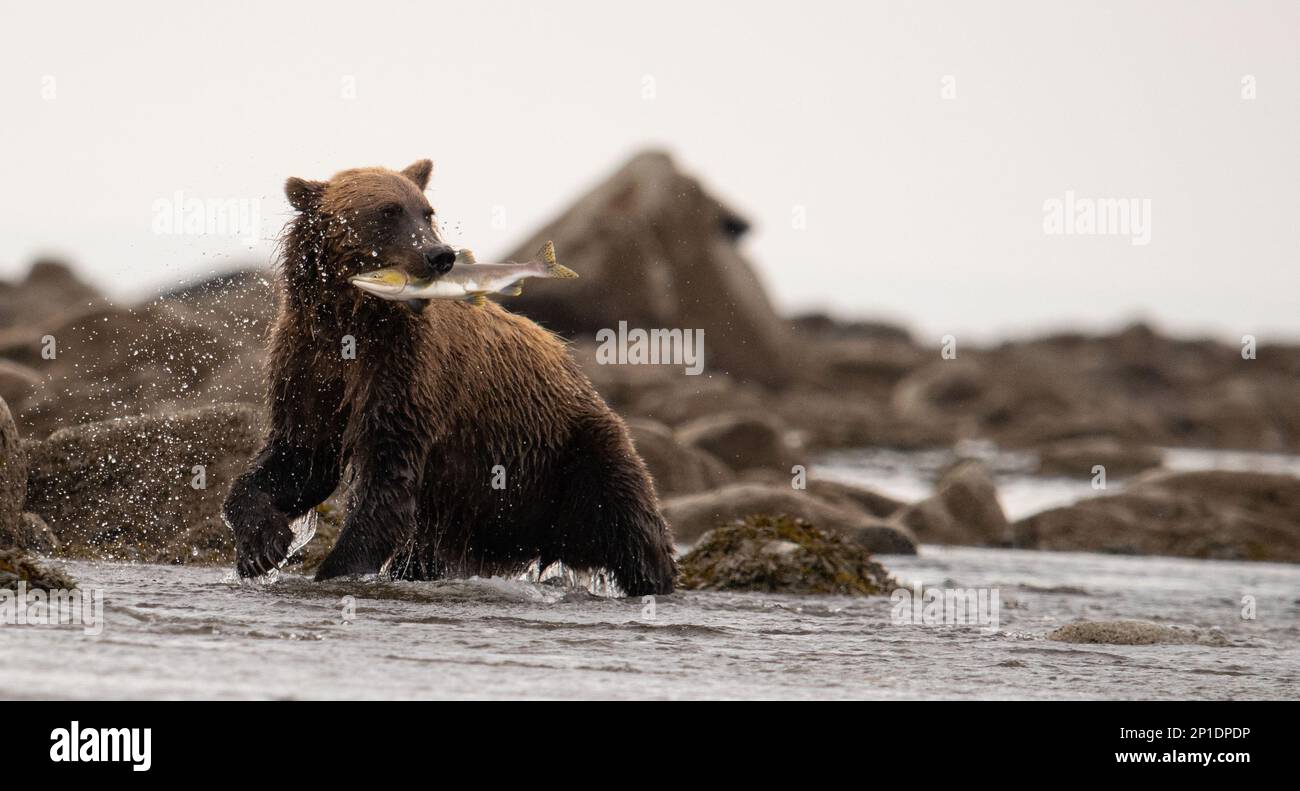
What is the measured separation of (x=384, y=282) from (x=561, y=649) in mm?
2239

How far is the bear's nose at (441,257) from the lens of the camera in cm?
915

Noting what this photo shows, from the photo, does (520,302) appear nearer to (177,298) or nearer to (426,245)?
(177,298)

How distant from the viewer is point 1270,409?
49312mm

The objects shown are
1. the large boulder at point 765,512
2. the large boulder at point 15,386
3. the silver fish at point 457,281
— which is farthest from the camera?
the large boulder at point 15,386

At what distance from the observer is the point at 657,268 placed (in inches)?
1550

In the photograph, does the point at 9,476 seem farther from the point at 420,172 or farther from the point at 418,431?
the point at 420,172

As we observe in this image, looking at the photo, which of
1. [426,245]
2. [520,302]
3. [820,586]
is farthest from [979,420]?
[426,245]

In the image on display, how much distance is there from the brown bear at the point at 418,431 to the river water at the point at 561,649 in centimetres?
28

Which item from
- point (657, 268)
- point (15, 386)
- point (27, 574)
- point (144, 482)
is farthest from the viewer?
point (657, 268)

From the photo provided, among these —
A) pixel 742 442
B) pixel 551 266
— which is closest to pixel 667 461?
pixel 742 442

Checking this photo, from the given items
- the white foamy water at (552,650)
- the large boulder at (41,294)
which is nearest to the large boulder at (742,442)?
the white foamy water at (552,650)

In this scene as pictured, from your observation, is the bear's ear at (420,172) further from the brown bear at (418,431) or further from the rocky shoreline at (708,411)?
the rocky shoreline at (708,411)
